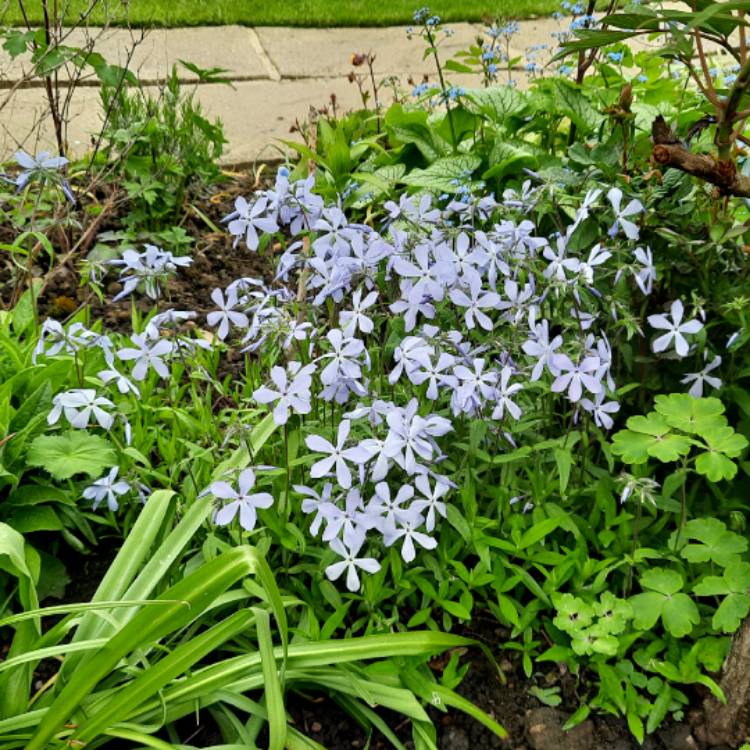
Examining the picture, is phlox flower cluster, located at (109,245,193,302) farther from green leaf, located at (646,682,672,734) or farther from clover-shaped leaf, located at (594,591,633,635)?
green leaf, located at (646,682,672,734)

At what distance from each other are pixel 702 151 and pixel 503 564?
118 centimetres

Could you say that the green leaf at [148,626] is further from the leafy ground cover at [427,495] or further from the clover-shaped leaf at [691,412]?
the clover-shaped leaf at [691,412]

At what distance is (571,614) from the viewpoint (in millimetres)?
2100

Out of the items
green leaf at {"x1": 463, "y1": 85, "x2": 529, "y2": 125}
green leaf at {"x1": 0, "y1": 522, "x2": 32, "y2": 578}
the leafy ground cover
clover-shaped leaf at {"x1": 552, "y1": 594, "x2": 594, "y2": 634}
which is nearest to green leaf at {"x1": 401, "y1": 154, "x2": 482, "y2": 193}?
green leaf at {"x1": 463, "y1": 85, "x2": 529, "y2": 125}

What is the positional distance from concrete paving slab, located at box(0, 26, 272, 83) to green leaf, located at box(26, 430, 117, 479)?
2.84 meters

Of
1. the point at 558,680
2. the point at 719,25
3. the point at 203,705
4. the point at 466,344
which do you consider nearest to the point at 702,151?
the point at 719,25

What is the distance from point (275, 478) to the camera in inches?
87.6

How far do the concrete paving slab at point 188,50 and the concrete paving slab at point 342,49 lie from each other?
107 mm

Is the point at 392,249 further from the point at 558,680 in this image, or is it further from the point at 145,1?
the point at 145,1

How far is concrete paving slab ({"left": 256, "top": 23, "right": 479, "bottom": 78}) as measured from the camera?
5164 millimetres

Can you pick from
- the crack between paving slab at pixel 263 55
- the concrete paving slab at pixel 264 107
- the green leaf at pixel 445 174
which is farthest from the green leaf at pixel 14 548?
the crack between paving slab at pixel 263 55

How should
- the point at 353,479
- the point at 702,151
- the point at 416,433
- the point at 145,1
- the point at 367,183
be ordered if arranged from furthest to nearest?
1. the point at 145,1
2. the point at 367,183
3. the point at 702,151
4. the point at 353,479
5. the point at 416,433

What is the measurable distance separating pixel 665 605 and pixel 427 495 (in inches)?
20.7

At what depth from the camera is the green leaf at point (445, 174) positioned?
2.94 meters
